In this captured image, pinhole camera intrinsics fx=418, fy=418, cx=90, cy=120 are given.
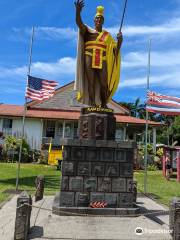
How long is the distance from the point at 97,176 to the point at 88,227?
1787 mm

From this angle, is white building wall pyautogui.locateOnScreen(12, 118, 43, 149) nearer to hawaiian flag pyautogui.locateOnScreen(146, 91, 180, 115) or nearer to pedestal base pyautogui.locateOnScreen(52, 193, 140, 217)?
hawaiian flag pyautogui.locateOnScreen(146, 91, 180, 115)

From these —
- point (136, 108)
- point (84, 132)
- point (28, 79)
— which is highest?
point (136, 108)

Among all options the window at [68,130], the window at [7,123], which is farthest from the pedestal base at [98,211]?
the window at [7,123]

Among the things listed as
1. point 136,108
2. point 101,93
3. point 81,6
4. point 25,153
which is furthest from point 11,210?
point 136,108

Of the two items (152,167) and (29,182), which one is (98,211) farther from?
(152,167)

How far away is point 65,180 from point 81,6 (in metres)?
4.29

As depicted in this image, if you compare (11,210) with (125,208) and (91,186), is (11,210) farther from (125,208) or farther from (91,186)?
(125,208)

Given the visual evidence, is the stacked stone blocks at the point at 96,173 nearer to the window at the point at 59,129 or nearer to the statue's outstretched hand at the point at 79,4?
the statue's outstretched hand at the point at 79,4

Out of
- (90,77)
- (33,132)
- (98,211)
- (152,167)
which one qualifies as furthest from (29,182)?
(33,132)

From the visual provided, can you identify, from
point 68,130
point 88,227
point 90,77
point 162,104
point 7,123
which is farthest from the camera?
point 7,123

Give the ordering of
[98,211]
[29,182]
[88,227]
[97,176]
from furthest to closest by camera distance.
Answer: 1. [29,182]
2. [97,176]
3. [98,211]
4. [88,227]

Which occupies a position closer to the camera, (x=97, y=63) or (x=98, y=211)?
(x=98, y=211)

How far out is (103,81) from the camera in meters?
11.0

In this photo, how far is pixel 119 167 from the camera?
10.1 metres
